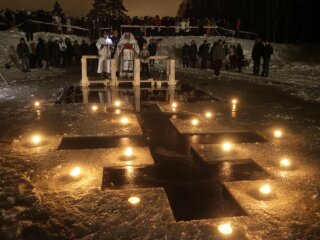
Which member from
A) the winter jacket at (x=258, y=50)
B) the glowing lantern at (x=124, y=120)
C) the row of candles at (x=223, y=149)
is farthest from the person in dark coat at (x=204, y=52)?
the glowing lantern at (x=124, y=120)

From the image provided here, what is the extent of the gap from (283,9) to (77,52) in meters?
19.0

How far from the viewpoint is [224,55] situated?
732 inches

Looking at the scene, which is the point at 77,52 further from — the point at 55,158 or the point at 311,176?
the point at 311,176

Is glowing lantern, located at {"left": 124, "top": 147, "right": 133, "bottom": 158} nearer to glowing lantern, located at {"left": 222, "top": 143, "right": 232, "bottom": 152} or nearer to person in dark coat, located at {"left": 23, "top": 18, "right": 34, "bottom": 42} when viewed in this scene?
glowing lantern, located at {"left": 222, "top": 143, "right": 232, "bottom": 152}

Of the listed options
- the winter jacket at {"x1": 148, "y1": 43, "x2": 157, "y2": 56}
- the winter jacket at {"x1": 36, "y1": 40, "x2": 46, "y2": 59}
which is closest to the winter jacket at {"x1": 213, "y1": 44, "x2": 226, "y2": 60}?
the winter jacket at {"x1": 148, "y1": 43, "x2": 157, "y2": 56}

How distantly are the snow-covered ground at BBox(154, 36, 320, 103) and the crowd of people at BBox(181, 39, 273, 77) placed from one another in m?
0.79

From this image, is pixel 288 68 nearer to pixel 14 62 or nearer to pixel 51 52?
pixel 51 52

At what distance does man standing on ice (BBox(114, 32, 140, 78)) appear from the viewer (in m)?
15.7

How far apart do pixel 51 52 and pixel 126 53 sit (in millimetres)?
8010

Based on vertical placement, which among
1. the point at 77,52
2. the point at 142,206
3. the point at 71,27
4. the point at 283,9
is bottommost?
the point at 142,206

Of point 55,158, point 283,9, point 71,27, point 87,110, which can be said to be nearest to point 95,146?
point 55,158

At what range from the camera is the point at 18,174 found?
5.18 m

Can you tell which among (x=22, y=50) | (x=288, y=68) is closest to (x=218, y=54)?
(x=288, y=68)

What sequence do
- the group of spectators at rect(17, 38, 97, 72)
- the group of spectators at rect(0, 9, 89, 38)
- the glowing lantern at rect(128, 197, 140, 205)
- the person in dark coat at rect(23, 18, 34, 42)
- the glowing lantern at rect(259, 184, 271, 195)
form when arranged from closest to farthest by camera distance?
the glowing lantern at rect(128, 197, 140, 205), the glowing lantern at rect(259, 184, 271, 195), the group of spectators at rect(17, 38, 97, 72), the person in dark coat at rect(23, 18, 34, 42), the group of spectators at rect(0, 9, 89, 38)
